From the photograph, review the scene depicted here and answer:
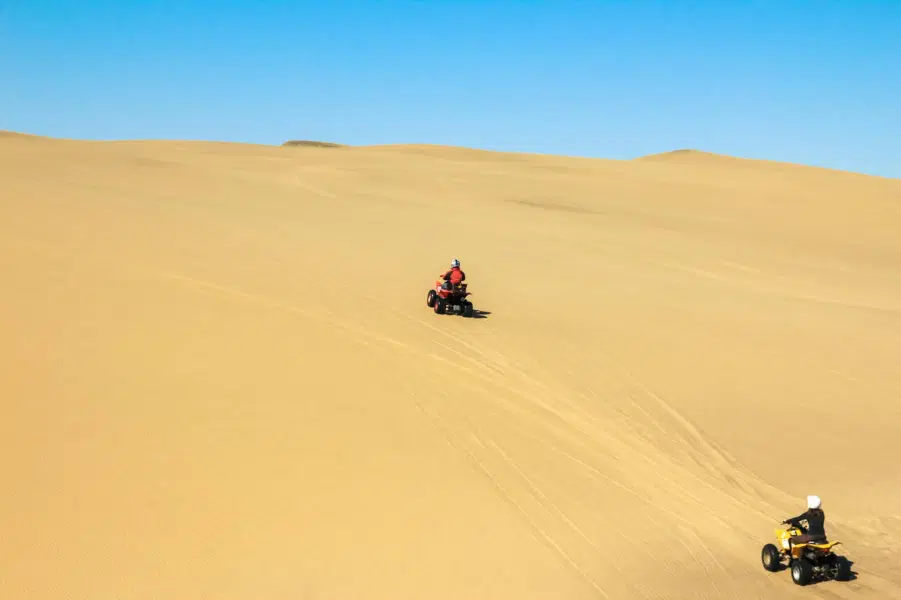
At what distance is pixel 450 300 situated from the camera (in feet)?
52.5

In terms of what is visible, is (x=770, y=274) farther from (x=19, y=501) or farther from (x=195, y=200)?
(x=19, y=501)

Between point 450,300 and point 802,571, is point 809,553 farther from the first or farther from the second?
point 450,300

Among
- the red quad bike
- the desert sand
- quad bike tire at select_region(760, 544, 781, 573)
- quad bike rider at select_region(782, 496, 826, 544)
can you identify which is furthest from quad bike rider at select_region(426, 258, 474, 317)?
quad bike rider at select_region(782, 496, 826, 544)

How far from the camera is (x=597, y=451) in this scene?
10.6 metres

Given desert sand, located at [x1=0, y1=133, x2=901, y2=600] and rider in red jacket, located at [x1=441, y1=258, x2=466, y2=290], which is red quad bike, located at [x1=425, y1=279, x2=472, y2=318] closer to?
rider in red jacket, located at [x1=441, y1=258, x2=466, y2=290]

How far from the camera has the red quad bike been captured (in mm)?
15891

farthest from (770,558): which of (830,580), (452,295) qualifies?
(452,295)

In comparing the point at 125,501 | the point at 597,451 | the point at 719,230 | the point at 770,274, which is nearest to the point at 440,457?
the point at 597,451

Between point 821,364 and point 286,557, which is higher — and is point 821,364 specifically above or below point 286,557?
above

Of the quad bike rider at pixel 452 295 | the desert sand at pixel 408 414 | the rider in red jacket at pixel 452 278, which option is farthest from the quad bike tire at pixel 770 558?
the rider in red jacket at pixel 452 278

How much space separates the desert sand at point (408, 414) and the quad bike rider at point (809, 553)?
→ 0.49 ft

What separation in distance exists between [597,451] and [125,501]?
5616 mm

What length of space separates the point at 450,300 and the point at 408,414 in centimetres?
541

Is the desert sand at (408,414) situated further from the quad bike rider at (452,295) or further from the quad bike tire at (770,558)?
the quad bike rider at (452,295)
